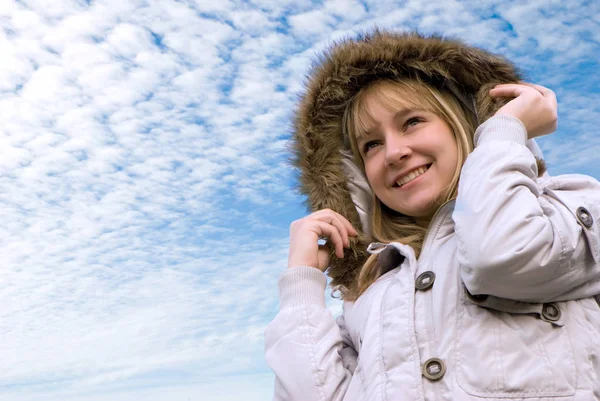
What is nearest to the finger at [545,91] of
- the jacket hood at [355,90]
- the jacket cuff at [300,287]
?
the jacket hood at [355,90]

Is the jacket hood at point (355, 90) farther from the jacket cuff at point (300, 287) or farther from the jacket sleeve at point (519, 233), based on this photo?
the jacket sleeve at point (519, 233)

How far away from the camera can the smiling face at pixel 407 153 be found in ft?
8.52

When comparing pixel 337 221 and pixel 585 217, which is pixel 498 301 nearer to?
pixel 585 217

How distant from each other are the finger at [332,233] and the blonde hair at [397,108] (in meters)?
0.14

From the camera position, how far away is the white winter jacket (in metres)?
1.85

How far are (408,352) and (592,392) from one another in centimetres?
55

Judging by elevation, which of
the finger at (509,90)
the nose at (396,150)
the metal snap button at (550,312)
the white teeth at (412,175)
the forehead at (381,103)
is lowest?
the metal snap button at (550,312)

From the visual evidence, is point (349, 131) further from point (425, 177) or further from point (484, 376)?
point (484, 376)

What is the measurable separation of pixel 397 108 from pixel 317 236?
66 cm

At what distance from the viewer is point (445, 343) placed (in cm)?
200

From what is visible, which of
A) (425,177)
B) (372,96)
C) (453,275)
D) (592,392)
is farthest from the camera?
(372,96)

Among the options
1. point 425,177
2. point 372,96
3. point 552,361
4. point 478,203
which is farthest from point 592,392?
point 372,96

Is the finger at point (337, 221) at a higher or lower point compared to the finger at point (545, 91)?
lower

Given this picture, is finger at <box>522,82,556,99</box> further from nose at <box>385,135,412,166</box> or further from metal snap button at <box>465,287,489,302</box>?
metal snap button at <box>465,287,489,302</box>
